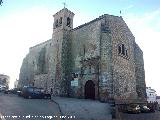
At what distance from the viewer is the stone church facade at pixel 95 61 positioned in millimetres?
23156

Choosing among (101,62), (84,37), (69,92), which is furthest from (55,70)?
(101,62)

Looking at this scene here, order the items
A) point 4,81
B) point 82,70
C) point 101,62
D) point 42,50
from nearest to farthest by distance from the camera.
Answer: point 101,62 → point 82,70 → point 42,50 → point 4,81

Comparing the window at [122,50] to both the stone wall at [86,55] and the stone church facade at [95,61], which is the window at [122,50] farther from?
the stone wall at [86,55]

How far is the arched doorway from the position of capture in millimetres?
24422

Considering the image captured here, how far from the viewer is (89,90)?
81.8 feet

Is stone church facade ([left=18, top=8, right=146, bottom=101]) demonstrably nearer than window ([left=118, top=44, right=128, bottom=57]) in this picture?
Yes

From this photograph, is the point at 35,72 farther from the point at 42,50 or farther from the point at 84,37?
the point at 84,37

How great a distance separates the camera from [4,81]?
69688 mm

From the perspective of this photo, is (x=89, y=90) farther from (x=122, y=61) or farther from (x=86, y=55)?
(x=122, y=61)

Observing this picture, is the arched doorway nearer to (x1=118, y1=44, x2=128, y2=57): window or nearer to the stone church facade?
the stone church facade

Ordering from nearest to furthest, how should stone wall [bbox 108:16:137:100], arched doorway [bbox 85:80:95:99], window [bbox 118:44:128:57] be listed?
stone wall [bbox 108:16:137:100]
arched doorway [bbox 85:80:95:99]
window [bbox 118:44:128:57]

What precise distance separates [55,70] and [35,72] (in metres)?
10.2

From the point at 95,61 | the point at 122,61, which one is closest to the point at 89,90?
the point at 95,61

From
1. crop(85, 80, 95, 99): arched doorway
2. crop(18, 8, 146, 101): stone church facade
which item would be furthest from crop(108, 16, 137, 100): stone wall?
crop(85, 80, 95, 99): arched doorway
